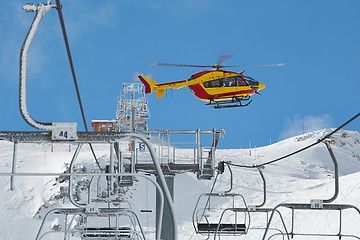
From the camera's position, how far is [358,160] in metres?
61.1

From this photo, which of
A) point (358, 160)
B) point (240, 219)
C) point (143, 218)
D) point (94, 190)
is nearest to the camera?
point (240, 219)

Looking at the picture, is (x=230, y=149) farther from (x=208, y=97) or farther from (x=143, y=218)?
(x=208, y=97)

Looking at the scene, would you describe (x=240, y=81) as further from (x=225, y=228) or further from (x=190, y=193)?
(x=225, y=228)

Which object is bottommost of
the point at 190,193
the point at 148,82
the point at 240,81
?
the point at 190,193

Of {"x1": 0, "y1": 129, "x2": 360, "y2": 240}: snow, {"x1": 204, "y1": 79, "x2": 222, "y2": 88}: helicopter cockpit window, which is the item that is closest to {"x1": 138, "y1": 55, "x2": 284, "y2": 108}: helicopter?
{"x1": 204, "y1": 79, "x2": 222, "y2": 88}: helicopter cockpit window

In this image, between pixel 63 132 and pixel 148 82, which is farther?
pixel 148 82

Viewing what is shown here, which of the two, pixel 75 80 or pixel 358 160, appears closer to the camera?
pixel 75 80

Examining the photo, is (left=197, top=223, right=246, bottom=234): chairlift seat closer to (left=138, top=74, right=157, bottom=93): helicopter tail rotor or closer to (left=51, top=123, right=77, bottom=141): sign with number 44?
(left=51, top=123, right=77, bottom=141): sign with number 44

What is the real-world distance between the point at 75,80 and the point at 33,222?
78.2 feet

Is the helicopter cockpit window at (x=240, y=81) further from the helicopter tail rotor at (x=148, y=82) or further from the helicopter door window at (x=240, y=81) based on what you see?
the helicopter tail rotor at (x=148, y=82)

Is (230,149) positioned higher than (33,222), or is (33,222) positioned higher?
(230,149)

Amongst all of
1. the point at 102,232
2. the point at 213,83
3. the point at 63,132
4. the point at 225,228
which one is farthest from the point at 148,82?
the point at 63,132

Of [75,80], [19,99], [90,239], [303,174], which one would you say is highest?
[303,174]

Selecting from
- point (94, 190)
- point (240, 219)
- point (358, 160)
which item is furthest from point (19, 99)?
point (358, 160)
